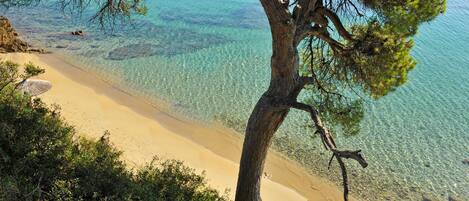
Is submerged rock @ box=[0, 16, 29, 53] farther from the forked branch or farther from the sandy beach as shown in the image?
the forked branch

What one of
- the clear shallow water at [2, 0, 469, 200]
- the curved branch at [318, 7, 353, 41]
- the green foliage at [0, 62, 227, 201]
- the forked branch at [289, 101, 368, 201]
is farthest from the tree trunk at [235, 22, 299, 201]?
the clear shallow water at [2, 0, 469, 200]

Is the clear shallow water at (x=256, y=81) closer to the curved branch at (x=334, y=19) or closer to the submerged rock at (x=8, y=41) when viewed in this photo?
the submerged rock at (x=8, y=41)

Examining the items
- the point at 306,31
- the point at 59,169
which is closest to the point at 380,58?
the point at 306,31

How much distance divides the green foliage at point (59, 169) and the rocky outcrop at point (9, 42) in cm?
1089

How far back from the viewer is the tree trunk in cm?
945

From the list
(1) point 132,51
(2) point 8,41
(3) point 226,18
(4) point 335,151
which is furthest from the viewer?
(3) point 226,18

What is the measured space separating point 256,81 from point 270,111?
39.1 feet

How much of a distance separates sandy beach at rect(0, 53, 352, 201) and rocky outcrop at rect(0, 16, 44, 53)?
1562mm

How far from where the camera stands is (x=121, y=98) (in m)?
19.3

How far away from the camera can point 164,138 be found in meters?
16.5

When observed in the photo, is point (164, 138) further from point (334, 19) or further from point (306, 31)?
point (334, 19)

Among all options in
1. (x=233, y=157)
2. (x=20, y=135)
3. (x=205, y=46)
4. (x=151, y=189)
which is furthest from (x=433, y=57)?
(x=20, y=135)

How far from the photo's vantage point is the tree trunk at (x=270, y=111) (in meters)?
9.45

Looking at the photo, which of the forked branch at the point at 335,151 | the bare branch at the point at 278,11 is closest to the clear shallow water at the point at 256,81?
the forked branch at the point at 335,151
